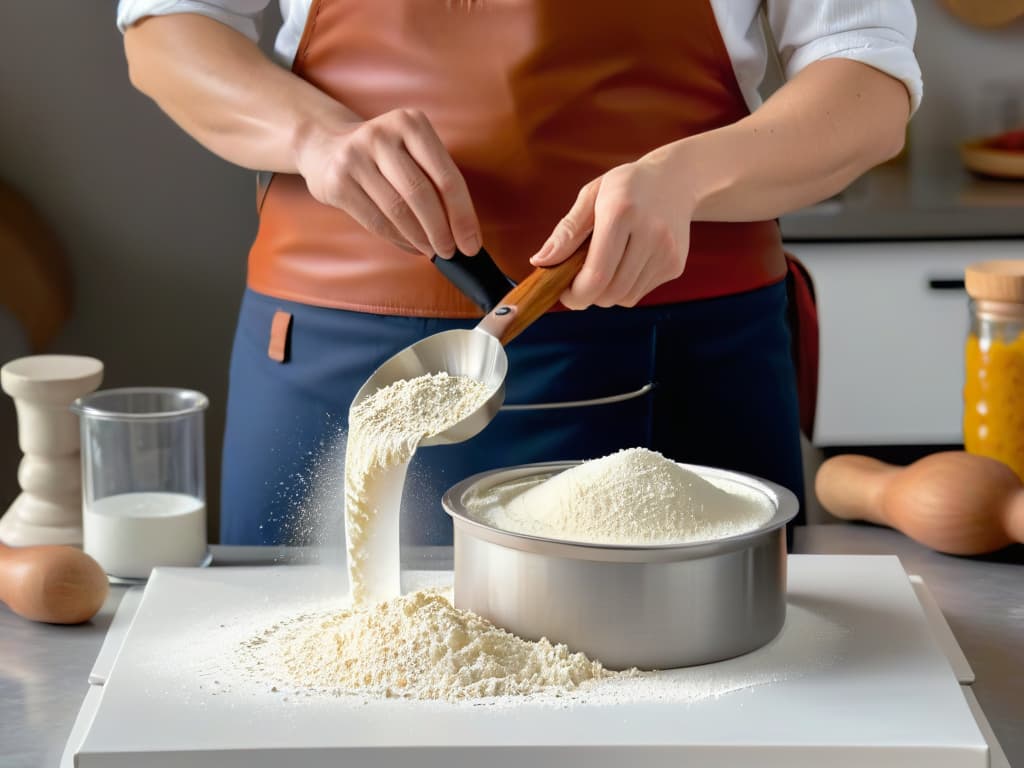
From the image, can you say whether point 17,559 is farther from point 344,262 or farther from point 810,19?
point 810,19

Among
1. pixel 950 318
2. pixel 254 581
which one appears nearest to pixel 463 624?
pixel 254 581

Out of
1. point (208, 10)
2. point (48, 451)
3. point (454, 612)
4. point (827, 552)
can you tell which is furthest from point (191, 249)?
point (454, 612)

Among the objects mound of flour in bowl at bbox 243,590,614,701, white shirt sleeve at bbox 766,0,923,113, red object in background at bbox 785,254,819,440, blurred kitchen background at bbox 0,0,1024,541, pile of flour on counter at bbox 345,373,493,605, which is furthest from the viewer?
blurred kitchen background at bbox 0,0,1024,541

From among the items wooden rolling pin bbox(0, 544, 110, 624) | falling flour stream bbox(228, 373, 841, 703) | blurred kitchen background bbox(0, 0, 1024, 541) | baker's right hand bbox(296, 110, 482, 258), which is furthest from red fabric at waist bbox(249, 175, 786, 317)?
blurred kitchen background bbox(0, 0, 1024, 541)

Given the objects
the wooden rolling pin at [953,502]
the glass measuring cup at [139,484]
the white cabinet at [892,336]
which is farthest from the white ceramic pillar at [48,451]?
the white cabinet at [892,336]

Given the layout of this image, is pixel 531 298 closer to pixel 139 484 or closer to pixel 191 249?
pixel 139 484

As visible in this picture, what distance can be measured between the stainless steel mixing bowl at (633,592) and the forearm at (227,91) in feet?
1.32

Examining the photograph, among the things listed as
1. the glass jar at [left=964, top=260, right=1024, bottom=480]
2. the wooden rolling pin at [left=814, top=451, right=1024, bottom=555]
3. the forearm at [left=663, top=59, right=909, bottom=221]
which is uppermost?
the forearm at [left=663, top=59, right=909, bottom=221]

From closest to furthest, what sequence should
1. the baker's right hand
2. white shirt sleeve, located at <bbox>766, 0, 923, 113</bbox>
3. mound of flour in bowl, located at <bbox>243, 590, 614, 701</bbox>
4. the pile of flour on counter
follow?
mound of flour in bowl, located at <bbox>243, 590, 614, 701</bbox> < the pile of flour on counter < the baker's right hand < white shirt sleeve, located at <bbox>766, 0, 923, 113</bbox>

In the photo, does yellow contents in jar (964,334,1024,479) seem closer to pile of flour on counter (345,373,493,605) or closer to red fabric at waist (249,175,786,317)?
red fabric at waist (249,175,786,317)

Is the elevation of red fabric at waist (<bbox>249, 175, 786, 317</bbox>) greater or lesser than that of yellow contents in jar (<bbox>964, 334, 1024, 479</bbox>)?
greater

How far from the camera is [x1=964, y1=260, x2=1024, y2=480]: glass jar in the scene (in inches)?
41.3

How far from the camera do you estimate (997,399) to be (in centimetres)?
108

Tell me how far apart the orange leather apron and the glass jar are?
7.7 inches
